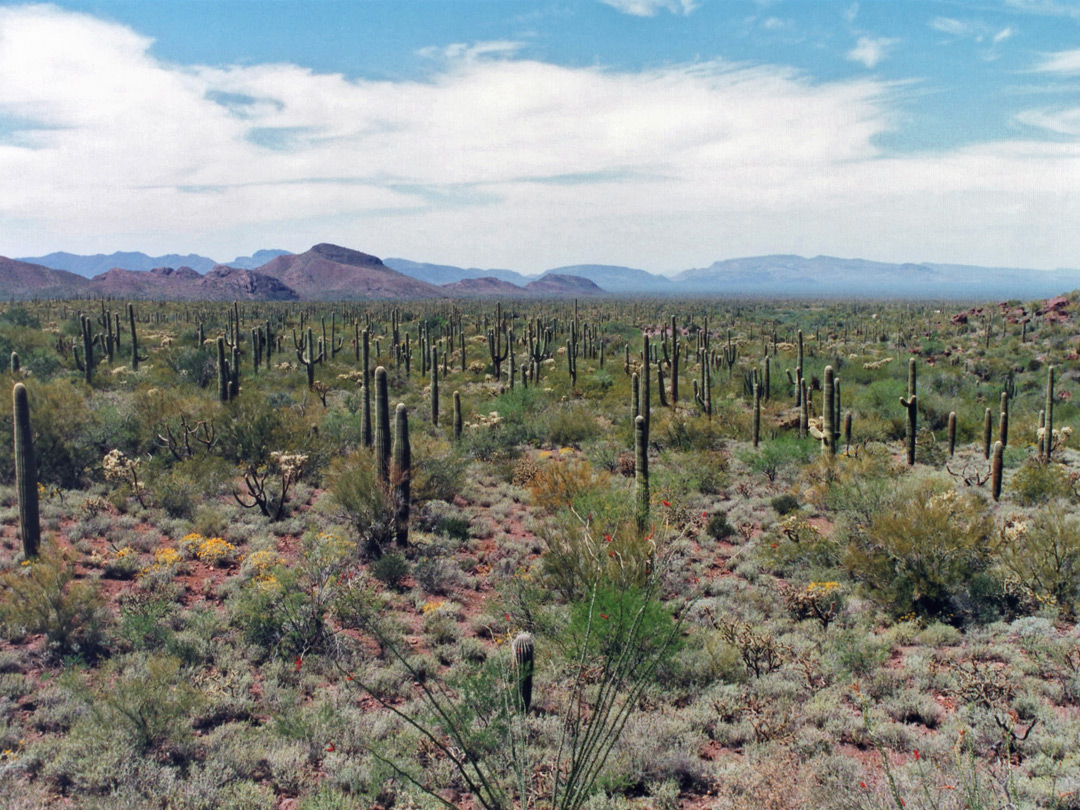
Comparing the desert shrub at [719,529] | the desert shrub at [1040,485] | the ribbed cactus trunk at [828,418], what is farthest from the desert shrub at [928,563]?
the ribbed cactus trunk at [828,418]

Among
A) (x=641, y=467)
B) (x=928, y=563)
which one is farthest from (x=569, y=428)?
(x=928, y=563)

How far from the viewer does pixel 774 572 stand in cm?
1130

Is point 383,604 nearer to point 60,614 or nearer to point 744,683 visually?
point 60,614

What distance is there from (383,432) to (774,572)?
7.46 m

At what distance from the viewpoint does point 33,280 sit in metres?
149

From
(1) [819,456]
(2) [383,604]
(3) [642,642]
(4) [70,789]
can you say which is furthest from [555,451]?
(4) [70,789]

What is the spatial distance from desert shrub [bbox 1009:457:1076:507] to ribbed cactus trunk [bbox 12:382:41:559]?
58.7ft

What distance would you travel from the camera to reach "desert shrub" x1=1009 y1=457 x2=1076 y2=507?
13570 millimetres

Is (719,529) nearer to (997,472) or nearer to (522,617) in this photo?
(522,617)

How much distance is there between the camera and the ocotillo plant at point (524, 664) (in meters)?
6.68

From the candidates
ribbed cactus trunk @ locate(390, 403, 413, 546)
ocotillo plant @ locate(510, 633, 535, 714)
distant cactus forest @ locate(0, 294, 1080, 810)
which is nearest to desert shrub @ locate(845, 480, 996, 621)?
distant cactus forest @ locate(0, 294, 1080, 810)

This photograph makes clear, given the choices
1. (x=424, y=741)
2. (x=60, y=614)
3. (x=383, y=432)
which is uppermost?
(x=383, y=432)

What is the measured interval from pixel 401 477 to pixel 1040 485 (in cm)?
1276

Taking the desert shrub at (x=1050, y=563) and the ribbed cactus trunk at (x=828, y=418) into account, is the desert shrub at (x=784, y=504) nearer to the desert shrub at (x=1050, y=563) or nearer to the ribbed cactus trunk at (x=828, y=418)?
the ribbed cactus trunk at (x=828, y=418)
